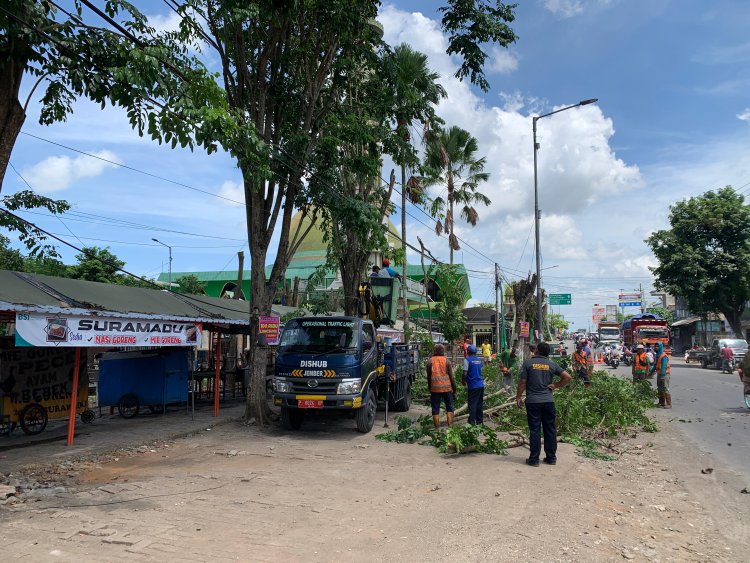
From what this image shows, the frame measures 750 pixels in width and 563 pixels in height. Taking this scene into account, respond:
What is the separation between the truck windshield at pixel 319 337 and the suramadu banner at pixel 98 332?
2148mm

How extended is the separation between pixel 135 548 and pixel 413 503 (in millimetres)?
3058

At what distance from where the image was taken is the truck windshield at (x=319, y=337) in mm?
11594

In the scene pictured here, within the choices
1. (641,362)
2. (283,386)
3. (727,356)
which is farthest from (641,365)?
(727,356)

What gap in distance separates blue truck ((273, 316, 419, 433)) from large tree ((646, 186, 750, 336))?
3656 centimetres

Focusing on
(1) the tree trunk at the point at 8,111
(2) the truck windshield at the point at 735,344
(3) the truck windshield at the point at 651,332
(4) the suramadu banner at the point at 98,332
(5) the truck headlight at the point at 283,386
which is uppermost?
(1) the tree trunk at the point at 8,111

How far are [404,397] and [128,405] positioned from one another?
699 cm

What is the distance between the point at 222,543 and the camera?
17.3 feet

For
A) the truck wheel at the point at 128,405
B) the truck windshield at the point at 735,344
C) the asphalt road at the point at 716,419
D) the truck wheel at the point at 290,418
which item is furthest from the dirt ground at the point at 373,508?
the truck windshield at the point at 735,344

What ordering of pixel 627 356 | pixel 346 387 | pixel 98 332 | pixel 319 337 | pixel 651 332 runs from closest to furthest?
pixel 98 332
pixel 346 387
pixel 319 337
pixel 627 356
pixel 651 332

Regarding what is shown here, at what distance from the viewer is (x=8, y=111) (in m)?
8.28

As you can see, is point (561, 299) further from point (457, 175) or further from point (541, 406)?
point (541, 406)

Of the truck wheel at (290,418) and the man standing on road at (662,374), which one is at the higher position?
the man standing on road at (662,374)

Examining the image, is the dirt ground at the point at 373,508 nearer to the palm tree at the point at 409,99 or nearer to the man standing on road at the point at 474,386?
the man standing on road at the point at 474,386

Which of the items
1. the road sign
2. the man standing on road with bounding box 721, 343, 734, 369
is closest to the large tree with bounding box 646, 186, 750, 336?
the man standing on road with bounding box 721, 343, 734, 369
